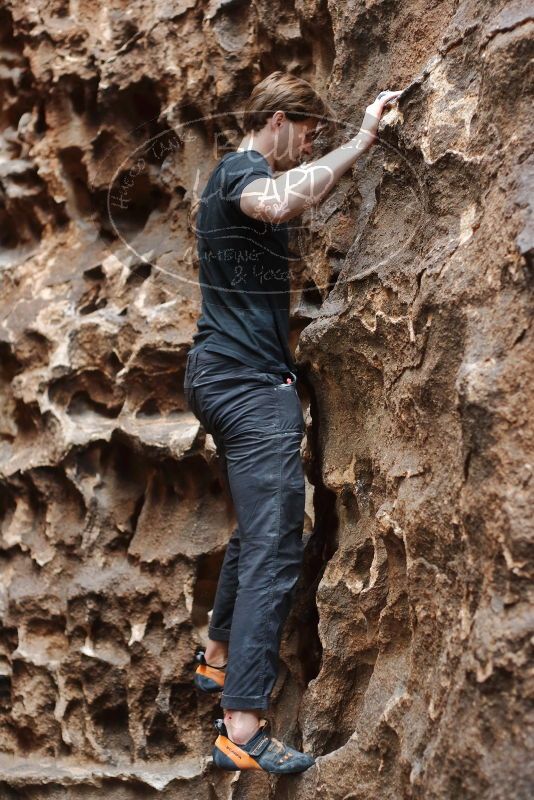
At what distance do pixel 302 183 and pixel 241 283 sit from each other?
33 cm

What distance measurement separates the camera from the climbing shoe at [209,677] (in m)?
2.65

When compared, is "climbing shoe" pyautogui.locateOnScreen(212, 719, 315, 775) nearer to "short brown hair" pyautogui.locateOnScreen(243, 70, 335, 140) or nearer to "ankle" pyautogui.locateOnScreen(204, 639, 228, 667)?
"ankle" pyautogui.locateOnScreen(204, 639, 228, 667)

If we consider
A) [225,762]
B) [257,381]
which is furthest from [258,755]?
[257,381]

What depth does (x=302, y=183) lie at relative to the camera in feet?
7.66

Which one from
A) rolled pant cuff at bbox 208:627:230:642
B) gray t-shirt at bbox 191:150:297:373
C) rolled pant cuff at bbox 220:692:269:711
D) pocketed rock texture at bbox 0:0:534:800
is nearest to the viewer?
pocketed rock texture at bbox 0:0:534:800

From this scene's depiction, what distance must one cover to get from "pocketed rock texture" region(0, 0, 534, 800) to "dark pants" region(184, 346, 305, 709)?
0.21 meters

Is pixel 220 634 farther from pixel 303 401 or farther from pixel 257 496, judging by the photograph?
pixel 303 401

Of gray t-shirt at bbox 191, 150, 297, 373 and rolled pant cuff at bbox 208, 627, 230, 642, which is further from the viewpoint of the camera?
rolled pant cuff at bbox 208, 627, 230, 642

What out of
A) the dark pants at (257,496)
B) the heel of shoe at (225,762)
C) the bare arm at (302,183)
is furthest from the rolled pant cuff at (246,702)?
the bare arm at (302,183)

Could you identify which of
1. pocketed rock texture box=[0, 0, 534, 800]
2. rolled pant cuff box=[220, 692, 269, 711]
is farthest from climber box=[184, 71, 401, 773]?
pocketed rock texture box=[0, 0, 534, 800]

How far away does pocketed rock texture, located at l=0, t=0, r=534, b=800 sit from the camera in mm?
1871

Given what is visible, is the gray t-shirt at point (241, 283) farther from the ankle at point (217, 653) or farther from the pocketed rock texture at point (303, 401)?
the ankle at point (217, 653)

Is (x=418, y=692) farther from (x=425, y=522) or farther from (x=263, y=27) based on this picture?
(x=263, y=27)

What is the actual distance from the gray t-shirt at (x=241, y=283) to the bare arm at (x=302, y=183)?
115 millimetres
